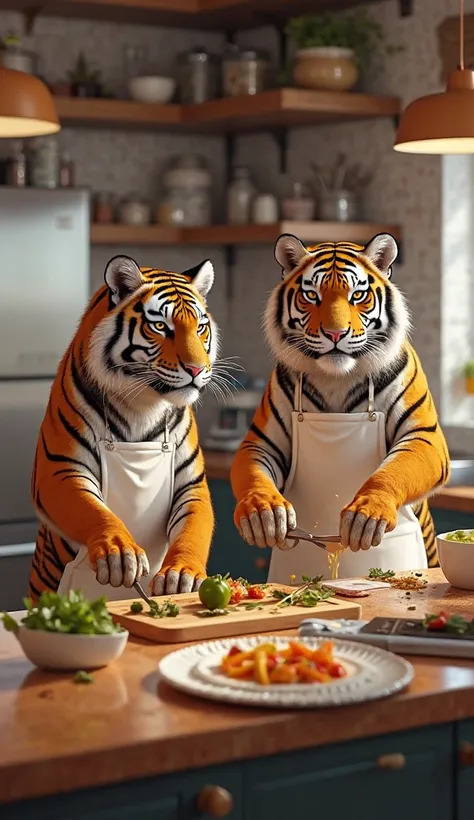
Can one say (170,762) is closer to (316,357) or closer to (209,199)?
(316,357)

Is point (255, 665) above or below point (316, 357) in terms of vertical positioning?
below

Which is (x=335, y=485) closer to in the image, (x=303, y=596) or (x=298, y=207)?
(x=303, y=596)

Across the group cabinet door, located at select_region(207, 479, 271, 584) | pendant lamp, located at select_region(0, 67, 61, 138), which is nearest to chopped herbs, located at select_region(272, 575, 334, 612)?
pendant lamp, located at select_region(0, 67, 61, 138)

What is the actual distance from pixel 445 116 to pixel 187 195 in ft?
8.76

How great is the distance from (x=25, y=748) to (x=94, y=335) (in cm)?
140

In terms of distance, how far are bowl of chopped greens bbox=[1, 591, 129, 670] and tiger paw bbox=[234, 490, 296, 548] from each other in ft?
2.47

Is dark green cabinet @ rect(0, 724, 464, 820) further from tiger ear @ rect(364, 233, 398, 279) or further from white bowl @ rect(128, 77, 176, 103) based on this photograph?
white bowl @ rect(128, 77, 176, 103)

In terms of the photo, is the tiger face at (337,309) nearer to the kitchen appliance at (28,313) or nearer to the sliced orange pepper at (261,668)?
the sliced orange pepper at (261,668)

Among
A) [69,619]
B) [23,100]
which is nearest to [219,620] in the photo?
[69,619]

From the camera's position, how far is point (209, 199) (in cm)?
608

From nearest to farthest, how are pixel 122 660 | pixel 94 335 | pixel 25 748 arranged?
pixel 25 748 → pixel 122 660 → pixel 94 335

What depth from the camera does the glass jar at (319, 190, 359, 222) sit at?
5.42 meters

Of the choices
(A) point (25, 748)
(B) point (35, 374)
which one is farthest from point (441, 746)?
(B) point (35, 374)

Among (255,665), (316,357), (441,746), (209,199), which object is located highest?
(209,199)
